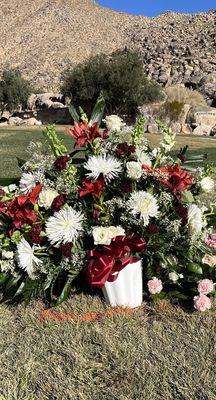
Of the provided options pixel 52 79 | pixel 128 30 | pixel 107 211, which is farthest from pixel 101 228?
pixel 128 30

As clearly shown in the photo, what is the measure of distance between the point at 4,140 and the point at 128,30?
241 feet

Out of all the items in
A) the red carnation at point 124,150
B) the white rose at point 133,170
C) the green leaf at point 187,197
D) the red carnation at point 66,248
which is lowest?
the red carnation at point 66,248

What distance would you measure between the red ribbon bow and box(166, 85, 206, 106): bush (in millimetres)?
34676

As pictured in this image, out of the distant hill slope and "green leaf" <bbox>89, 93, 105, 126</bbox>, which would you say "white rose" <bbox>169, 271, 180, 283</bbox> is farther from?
the distant hill slope

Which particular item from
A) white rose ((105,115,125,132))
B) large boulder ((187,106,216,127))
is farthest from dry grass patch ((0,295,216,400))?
large boulder ((187,106,216,127))

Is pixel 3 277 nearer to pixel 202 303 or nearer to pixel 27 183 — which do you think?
pixel 27 183

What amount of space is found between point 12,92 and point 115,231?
1645 inches

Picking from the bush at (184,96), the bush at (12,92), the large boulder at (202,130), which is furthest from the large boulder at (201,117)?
the bush at (12,92)

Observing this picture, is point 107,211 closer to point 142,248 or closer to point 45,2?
point 142,248

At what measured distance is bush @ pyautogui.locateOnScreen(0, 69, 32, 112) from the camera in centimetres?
4291

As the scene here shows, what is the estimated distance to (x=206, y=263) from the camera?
3.60 meters

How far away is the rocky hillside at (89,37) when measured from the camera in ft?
194

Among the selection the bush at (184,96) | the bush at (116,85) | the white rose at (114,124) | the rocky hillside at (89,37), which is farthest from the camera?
the rocky hillside at (89,37)

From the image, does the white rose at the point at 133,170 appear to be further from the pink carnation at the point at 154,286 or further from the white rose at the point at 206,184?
the pink carnation at the point at 154,286
